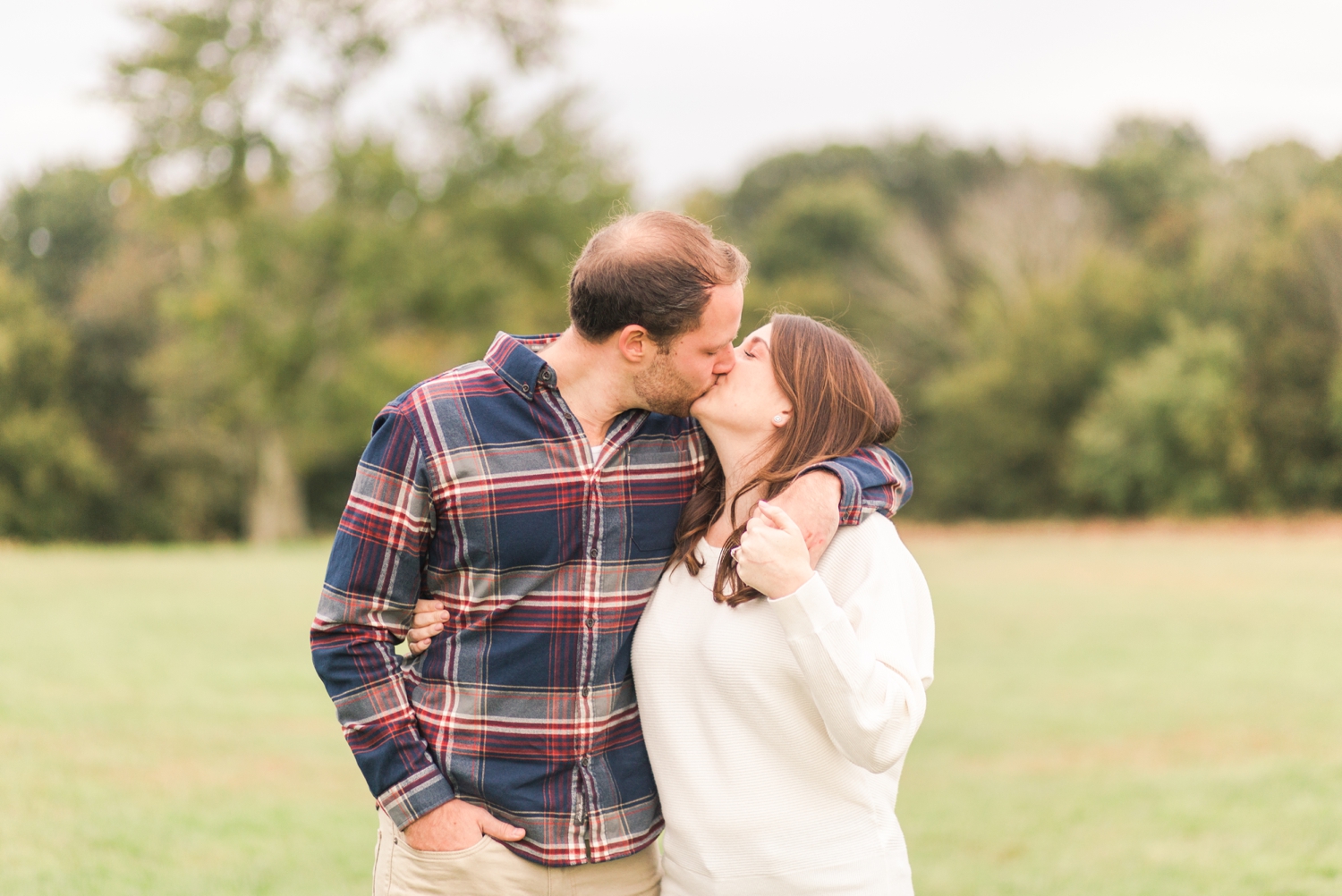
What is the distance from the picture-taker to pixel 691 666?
2727mm

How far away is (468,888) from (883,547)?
4.07ft

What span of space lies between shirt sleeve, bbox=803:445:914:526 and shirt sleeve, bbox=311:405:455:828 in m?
0.94

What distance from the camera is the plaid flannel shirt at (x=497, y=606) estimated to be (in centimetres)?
266

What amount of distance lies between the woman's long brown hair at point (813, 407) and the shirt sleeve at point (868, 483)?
0.05m

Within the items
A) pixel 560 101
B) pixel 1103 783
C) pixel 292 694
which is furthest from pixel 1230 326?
pixel 292 694

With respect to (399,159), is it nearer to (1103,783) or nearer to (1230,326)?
(1230,326)

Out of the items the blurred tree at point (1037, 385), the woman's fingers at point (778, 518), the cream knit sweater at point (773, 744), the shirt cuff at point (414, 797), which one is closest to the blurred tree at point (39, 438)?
the blurred tree at point (1037, 385)

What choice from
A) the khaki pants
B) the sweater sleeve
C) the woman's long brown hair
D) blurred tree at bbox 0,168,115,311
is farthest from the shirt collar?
blurred tree at bbox 0,168,115,311

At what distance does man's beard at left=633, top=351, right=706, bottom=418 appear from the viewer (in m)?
2.81

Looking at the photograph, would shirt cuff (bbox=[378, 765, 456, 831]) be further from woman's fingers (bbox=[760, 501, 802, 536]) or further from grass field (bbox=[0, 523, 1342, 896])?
grass field (bbox=[0, 523, 1342, 896])

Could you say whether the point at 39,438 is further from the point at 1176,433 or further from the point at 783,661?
the point at 783,661

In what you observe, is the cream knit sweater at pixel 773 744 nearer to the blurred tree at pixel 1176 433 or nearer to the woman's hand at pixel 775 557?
the woman's hand at pixel 775 557

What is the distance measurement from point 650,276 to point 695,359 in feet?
0.75

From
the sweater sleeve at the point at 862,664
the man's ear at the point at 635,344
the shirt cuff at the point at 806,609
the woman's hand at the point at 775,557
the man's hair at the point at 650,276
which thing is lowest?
the sweater sleeve at the point at 862,664
